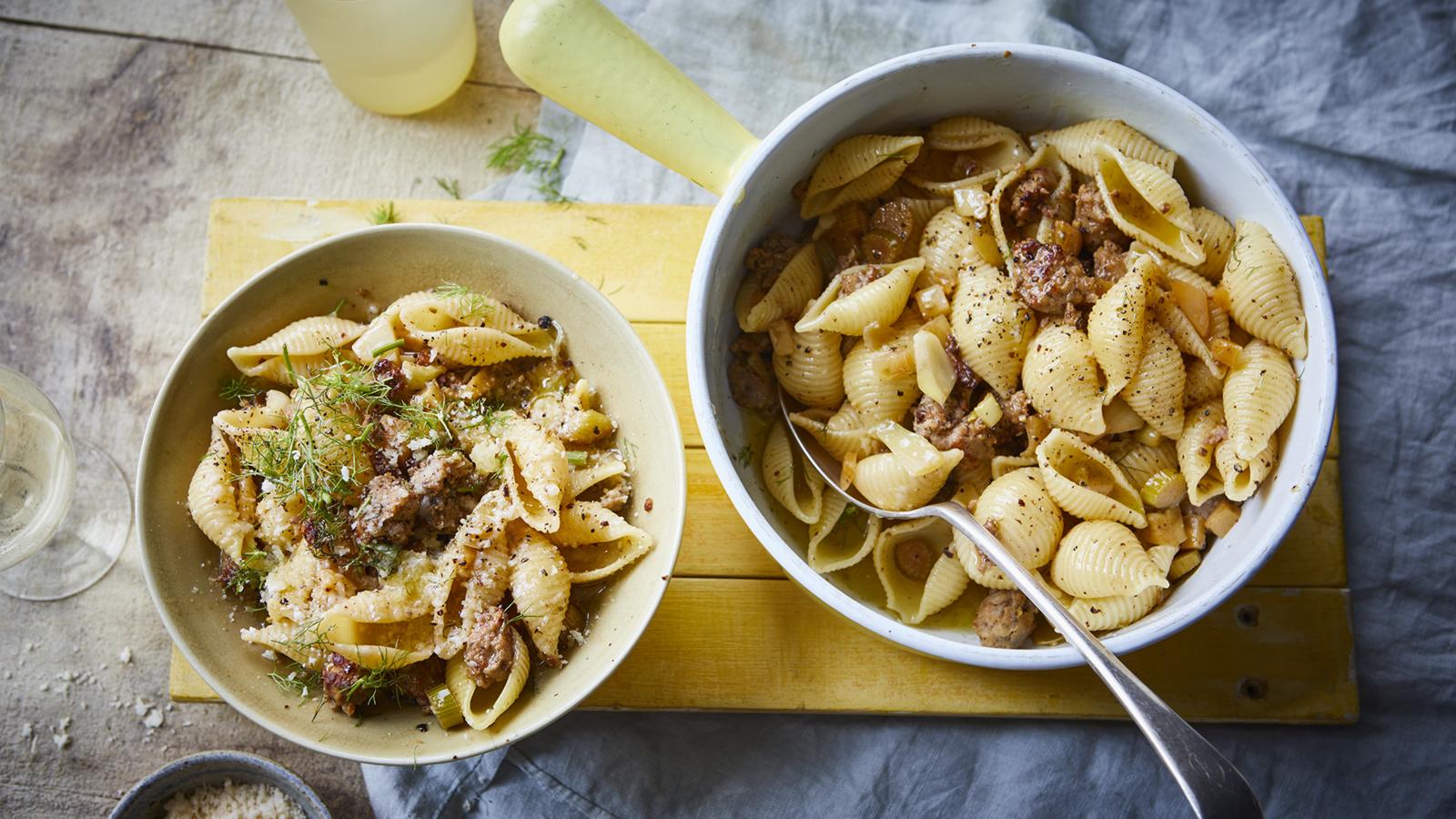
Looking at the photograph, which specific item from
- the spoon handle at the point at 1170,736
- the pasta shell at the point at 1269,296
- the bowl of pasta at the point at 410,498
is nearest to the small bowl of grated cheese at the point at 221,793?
the bowl of pasta at the point at 410,498

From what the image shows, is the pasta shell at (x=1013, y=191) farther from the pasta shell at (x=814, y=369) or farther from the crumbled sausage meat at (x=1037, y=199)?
the pasta shell at (x=814, y=369)

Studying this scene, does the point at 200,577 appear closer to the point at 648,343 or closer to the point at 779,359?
the point at 648,343

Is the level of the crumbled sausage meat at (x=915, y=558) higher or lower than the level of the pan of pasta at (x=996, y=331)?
lower

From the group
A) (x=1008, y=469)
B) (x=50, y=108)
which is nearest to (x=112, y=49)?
(x=50, y=108)

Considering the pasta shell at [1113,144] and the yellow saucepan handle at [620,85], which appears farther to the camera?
the pasta shell at [1113,144]

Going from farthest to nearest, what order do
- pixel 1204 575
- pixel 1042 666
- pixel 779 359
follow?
pixel 779 359
pixel 1204 575
pixel 1042 666
